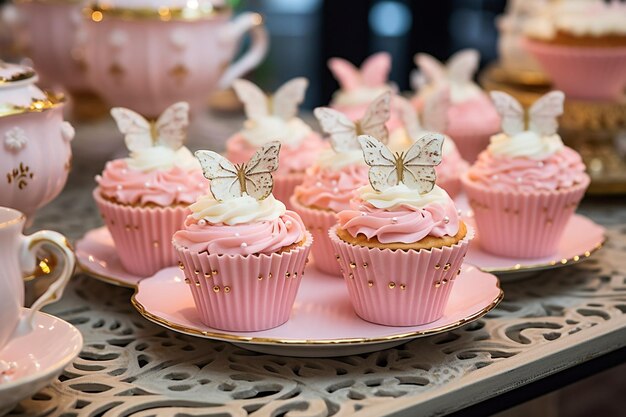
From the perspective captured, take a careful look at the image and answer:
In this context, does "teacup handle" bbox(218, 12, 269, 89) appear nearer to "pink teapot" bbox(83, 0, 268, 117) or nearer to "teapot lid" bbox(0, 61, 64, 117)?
"pink teapot" bbox(83, 0, 268, 117)

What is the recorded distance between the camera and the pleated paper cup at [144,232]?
1.46 metres

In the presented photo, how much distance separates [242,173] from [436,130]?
1.89 feet

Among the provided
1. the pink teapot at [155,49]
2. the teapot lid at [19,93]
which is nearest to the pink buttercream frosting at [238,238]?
the teapot lid at [19,93]

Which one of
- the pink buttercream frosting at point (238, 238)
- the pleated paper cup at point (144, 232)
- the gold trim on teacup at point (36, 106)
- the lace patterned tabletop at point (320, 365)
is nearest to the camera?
the lace patterned tabletop at point (320, 365)

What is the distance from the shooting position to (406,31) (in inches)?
175

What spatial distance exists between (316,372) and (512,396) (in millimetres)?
259

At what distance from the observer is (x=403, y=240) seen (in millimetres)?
1251

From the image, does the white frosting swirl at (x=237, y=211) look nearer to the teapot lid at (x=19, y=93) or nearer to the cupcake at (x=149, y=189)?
the cupcake at (x=149, y=189)

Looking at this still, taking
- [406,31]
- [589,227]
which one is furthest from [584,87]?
[406,31]

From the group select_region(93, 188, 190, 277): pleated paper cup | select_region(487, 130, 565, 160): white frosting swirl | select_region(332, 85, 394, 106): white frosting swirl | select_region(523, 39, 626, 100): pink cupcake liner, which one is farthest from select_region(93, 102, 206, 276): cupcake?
select_region(523, 39, 626, 100): pink cupcake liner

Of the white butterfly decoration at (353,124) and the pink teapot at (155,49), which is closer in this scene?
the white butterfly decoration at (353,124)

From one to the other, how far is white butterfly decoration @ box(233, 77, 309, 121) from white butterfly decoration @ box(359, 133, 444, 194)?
448 mm

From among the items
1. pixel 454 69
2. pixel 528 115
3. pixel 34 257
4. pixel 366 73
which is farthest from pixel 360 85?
pixel 34 257

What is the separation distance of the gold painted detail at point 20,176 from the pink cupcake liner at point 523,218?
0.74 metres
